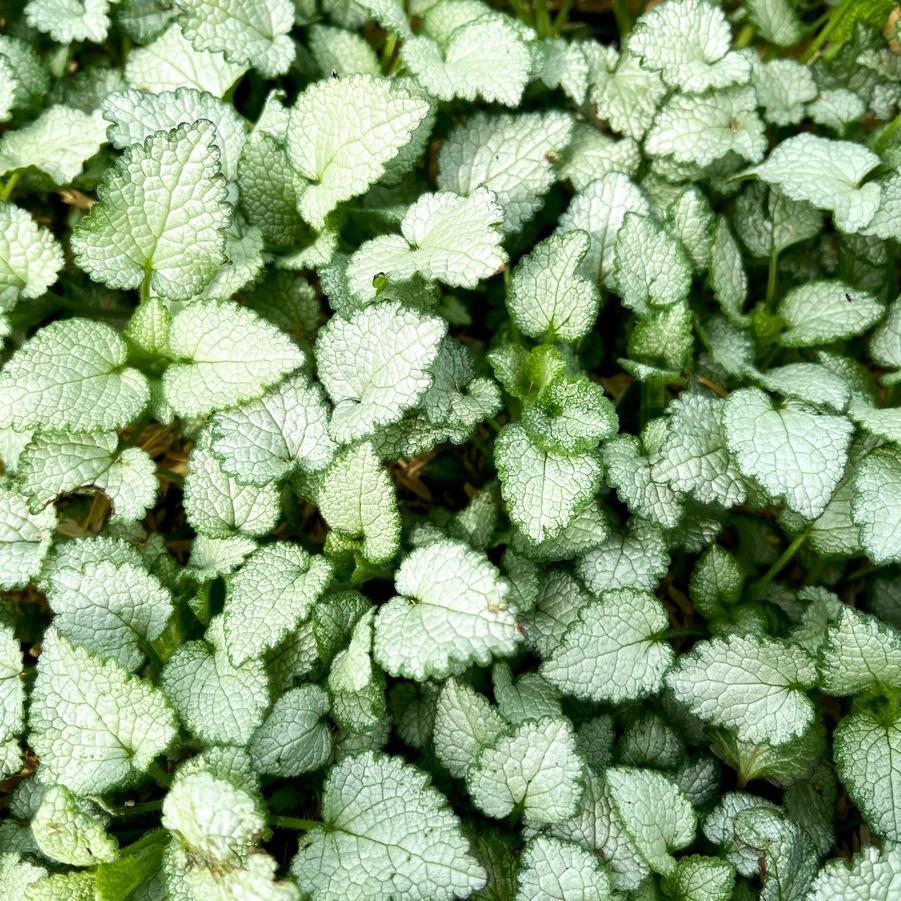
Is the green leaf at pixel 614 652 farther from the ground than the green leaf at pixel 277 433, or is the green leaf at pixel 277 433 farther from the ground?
the green leaf at pixel 277 433

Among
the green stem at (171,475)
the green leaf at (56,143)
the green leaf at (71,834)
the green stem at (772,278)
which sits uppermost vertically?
the green stem at (772,278)

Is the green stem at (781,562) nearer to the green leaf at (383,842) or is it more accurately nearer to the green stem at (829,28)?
the green leaf at (383,842)

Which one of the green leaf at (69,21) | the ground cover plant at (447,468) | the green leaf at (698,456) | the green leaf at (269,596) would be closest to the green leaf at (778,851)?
the ground cover plant at (447,468)

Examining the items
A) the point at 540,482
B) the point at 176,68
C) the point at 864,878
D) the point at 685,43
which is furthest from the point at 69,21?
the point at 864,878

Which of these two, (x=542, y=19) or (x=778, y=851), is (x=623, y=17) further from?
(x=778, y=851)

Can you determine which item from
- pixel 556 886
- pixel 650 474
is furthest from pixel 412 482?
Result: pixel 556 886

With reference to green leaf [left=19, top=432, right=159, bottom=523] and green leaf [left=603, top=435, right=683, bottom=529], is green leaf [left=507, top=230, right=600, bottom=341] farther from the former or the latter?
green leaf [left=19, top=432, right=159, bottom=523]
